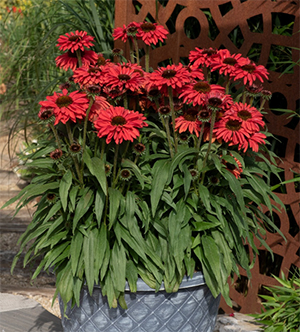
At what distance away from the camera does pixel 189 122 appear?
68.1 inches

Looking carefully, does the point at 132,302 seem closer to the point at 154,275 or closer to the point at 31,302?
the point at 154,275

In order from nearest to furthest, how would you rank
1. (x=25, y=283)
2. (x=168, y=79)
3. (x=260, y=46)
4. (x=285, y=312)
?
(x=168, y=79) → (x=285, y=312) → (x=260, y=46) → (x=25, y=283)

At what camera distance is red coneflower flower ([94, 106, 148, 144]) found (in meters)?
1.54

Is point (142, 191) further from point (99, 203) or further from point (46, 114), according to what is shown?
point (46, 114)

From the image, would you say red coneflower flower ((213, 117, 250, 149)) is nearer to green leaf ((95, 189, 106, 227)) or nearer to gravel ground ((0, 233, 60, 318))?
green leaf ((95, 189, 106, 227))

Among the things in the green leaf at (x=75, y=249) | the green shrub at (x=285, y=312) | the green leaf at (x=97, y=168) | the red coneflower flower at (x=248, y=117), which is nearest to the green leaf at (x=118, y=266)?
the green leaf at (x=75, y=249)

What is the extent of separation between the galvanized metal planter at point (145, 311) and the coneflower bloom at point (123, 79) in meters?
0.68

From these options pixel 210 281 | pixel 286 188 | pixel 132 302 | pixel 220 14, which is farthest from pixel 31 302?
pixel 220 14

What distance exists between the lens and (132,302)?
5.60 feet

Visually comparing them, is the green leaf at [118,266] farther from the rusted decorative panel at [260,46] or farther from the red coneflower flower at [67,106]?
the rusted decorative panel at [260,46]

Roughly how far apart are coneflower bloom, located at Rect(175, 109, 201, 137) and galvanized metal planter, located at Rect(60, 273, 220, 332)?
518 millimetres

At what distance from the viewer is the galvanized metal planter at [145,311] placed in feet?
5.60

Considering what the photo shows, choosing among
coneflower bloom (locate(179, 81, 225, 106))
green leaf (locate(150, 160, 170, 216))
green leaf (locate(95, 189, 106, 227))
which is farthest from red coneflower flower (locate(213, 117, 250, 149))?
green leaf (locate(95, 189, 106, 227))

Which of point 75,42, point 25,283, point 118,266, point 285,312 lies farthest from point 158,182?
point 25,283
